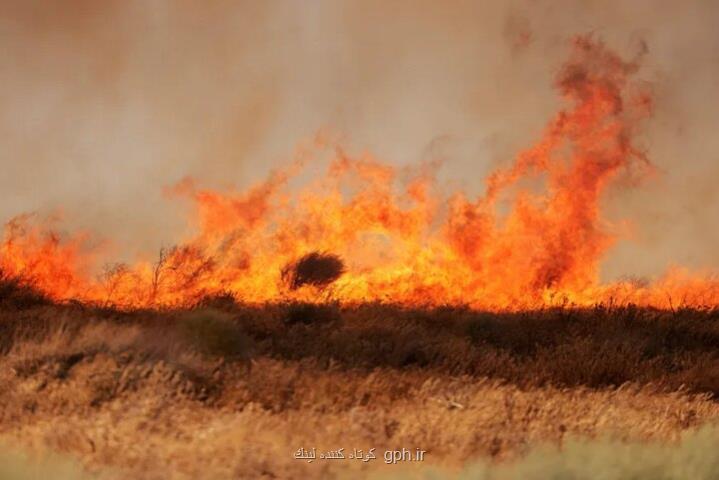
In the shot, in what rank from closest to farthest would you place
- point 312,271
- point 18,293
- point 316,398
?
point 316,398, point 18,293, point 312,271

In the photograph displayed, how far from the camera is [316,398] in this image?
38.7ft

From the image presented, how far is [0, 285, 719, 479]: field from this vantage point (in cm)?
885

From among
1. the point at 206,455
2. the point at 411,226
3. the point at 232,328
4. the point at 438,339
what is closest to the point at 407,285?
the point at 411,226

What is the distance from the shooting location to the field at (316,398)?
8852 mm

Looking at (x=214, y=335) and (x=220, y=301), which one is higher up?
(x=220, y=301)

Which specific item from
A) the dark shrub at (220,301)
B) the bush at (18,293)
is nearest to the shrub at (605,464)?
the dark shrub at (220,301)

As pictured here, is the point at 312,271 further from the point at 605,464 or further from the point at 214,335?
the point at 605,464

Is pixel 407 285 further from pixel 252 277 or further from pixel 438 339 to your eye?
pixel 438 339

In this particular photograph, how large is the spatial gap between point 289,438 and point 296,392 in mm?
2752

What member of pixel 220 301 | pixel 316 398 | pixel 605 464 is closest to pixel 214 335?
pixel 316 398

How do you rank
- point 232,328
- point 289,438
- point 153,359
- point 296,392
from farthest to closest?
point 232,328 → point 153,359 → point 296,392 → point 289,438

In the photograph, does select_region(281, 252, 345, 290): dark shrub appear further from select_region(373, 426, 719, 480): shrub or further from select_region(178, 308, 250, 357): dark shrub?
select_region(373, 426, 719, 480): shrub

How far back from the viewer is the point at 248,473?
27.3 feet

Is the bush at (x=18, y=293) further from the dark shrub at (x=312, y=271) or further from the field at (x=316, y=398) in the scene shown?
the dark shrub at (x=312, y=271)
